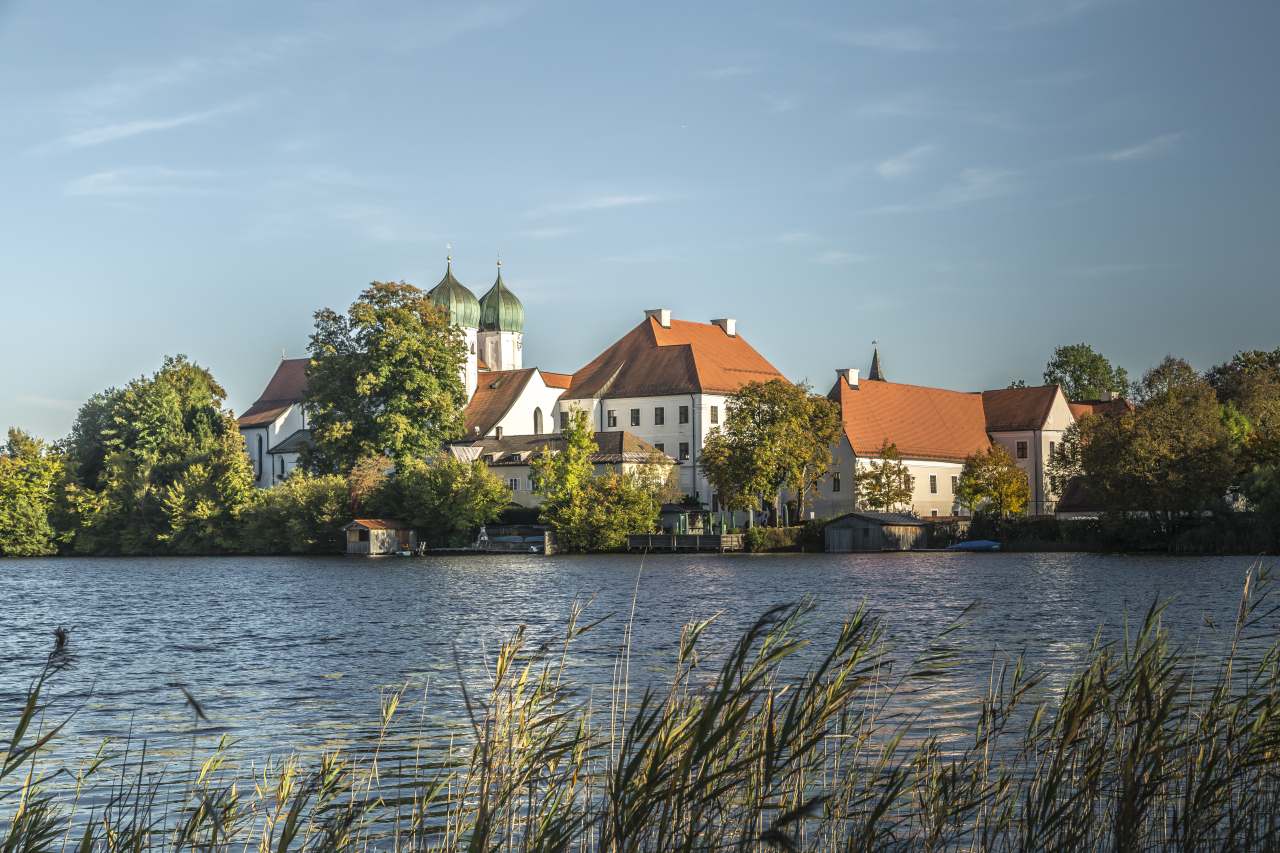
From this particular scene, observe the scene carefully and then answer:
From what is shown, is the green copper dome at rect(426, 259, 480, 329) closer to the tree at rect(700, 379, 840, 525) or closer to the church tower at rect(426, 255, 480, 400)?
the church tower at rect(426, 255, 480, 400)

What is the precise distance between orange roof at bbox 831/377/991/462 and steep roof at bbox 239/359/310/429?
153 ft

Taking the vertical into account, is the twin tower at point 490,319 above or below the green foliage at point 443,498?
above

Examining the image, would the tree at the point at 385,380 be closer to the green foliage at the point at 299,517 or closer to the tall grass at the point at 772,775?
the green foliage at the point at 299,517

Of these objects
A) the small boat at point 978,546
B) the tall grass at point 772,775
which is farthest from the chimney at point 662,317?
the tall grass at point 772,775

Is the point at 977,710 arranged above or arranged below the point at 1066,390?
below

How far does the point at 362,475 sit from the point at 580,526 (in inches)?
489

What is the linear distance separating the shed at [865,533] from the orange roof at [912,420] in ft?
40.7

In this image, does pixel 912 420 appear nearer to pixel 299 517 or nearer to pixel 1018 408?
pixel 1018 408

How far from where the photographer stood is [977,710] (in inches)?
706

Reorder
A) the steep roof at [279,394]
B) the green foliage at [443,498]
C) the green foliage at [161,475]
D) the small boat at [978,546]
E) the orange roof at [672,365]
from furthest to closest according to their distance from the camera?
the steep roof at [279,394] < the orange roof at [672,365] < the green foliage at [161,475] < the green foliage at [443,498] < the small boat at [978,546]

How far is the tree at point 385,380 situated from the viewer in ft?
281

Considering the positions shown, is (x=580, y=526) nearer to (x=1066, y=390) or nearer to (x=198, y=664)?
(x=198, y=664)

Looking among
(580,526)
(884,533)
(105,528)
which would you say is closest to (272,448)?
(105,528)

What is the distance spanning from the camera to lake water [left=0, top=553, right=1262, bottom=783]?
19.8 meters
